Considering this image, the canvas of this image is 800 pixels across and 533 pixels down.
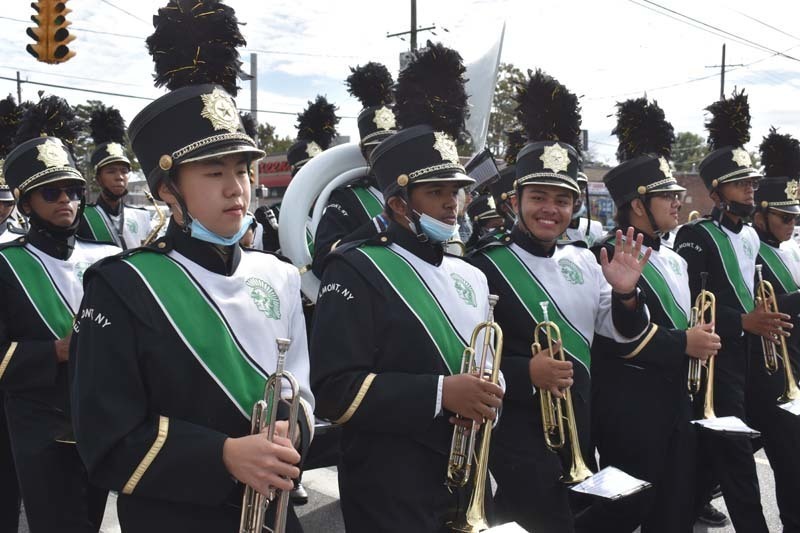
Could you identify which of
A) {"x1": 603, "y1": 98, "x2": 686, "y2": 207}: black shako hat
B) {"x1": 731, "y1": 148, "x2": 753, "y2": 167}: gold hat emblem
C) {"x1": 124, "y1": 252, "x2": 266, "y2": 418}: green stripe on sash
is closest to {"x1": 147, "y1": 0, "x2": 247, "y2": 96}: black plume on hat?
{"x1": 124, "y1": 252, "x2": 266, "y2": 418}: green stripe on sash

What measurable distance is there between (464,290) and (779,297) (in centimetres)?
405

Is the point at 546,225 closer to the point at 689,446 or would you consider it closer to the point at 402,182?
the point at 402,182

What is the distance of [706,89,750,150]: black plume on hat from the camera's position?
6754mm

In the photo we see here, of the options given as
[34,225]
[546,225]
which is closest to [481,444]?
[546,225]

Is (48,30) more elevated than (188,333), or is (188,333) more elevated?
(48,30)

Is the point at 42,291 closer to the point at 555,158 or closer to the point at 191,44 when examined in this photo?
the point at 191,44

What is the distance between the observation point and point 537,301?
420 centimetres

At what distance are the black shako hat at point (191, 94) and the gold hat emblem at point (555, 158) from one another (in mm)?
2013

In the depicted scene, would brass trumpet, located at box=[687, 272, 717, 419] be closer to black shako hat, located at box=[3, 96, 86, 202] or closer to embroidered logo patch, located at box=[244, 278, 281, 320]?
embroidered logo patch, located at box=[244, 278, 281, 320]

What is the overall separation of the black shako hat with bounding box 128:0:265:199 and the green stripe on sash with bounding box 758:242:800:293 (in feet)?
17.0

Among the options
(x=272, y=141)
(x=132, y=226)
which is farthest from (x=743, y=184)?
(x=272, y=141)

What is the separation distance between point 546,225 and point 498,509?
151 centimetres

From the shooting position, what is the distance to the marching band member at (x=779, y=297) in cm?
545

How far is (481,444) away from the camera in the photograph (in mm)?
3342
